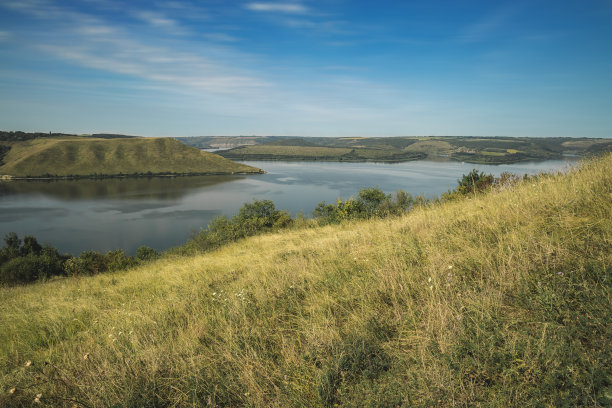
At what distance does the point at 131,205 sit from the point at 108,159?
278 feet

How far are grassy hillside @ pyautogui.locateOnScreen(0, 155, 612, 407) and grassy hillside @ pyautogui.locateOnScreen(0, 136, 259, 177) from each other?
484 feet

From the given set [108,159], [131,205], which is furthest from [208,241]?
[108,159]

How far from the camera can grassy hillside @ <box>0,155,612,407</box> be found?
1955 mm

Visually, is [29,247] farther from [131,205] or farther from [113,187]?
[113,187]

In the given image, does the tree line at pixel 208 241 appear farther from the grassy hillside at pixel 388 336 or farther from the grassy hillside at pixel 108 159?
the grassy hillside at pixel 108 159

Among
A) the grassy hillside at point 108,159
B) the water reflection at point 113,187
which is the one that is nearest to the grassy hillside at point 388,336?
the water reflection at point 113,187

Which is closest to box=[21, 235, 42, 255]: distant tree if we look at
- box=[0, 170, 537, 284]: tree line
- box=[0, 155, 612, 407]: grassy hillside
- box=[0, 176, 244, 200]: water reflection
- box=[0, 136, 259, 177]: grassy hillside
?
box=[0, 170, 537, 284]: tree line

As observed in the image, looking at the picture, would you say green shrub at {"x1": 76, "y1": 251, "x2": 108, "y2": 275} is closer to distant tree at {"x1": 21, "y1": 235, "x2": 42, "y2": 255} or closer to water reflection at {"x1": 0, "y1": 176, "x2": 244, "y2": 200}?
distant tree at {"x1": 21, "y1": 235, "x2": 42, "y2": 255}

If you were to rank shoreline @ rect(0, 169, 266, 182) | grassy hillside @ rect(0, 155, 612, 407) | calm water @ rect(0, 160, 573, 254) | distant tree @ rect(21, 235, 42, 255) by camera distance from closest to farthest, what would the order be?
grassy hillside @ rect(0, 155, 612, 407) → distant tree @ rect(21, 235, 42, 255) → calm water @ rect(0, 160, 573, 254) → shoreline @ rect(0, 169, 266, 182)

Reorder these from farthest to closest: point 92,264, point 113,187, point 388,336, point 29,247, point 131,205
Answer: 1. point 113,187
2. point 131,205
3. point 29,247
4. point 92,264
5. point 388,336

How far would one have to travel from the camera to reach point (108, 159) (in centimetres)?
14188

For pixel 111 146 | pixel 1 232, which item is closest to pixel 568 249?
pixel 1 232

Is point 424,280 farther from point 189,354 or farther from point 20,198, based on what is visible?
point 20,198

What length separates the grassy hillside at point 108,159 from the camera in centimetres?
12494
